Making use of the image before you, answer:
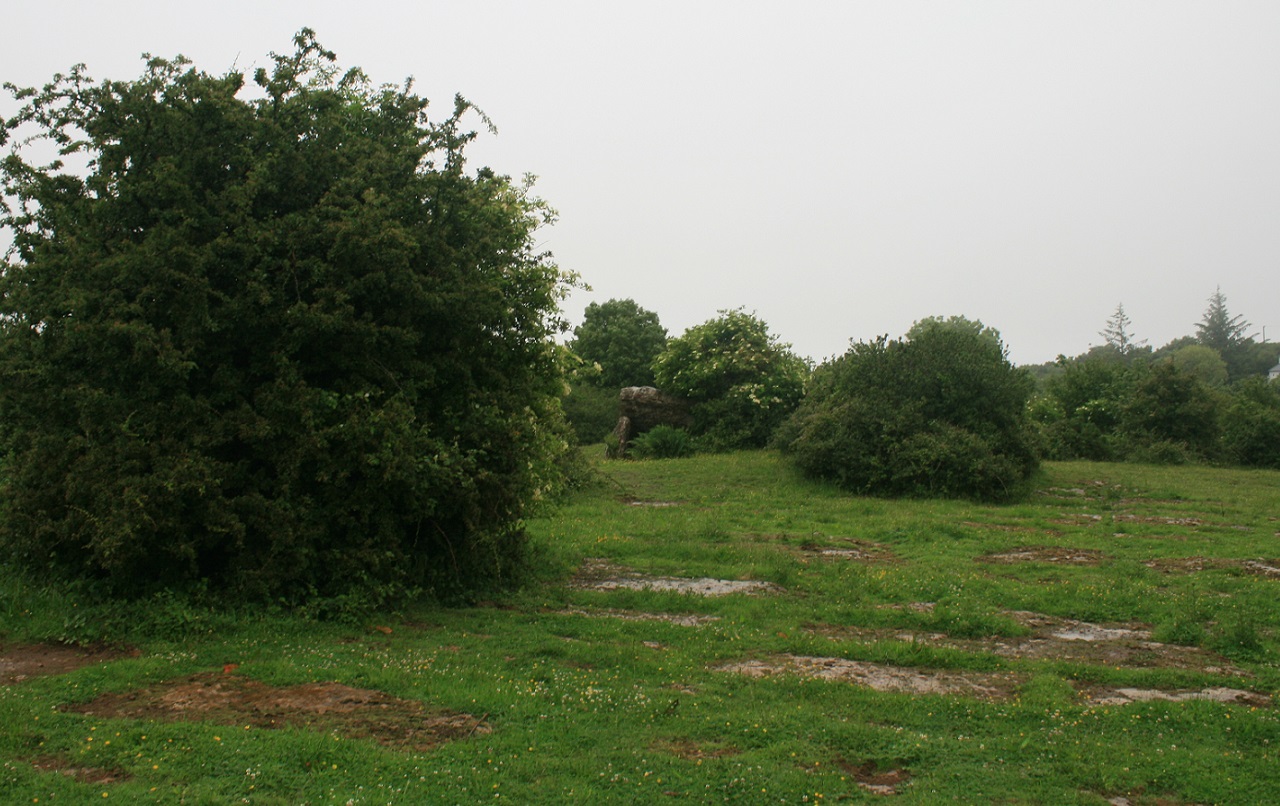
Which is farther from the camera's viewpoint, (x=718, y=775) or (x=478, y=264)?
(x=478, y=264)

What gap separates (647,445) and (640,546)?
1897 centimetres

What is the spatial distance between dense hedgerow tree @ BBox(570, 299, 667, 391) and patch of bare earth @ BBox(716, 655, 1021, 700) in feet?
132

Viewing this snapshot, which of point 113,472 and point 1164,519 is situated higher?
point 113,472

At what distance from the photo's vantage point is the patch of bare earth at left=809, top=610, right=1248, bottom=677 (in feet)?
30.5

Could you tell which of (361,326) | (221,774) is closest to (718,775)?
(221,774)

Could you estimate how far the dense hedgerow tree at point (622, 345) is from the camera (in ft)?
169

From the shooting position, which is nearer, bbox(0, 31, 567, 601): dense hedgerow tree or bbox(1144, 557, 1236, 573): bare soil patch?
bbox(0, 31, 567, 601): dense hedgerow tree

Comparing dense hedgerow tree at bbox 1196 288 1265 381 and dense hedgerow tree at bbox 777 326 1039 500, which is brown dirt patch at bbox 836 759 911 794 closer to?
dense hedgerow tree at bbox 777 326 1039 500

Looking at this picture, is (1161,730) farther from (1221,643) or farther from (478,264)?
(478,264)

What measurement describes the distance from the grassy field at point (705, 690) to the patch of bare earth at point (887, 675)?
0.17ft

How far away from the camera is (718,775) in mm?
6188

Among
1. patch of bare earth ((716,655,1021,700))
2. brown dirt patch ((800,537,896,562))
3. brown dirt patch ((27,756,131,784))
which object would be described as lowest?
patch of bare earth ((716,655,1021,700))

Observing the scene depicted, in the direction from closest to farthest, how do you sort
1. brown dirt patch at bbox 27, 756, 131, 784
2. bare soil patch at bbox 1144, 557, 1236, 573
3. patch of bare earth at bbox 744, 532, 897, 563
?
brown dirt patch at bbox 27, 756, 131, 784, bare soil patch at bbox 1144, 557, 1236, 573, patch of bare earth at bbox 744, 532, 897, 563

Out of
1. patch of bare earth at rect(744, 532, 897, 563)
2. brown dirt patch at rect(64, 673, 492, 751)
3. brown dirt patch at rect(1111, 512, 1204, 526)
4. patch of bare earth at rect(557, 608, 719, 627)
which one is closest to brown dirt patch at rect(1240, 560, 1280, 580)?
brown dirt patch at rect(1111, 512, 1204, 526)
